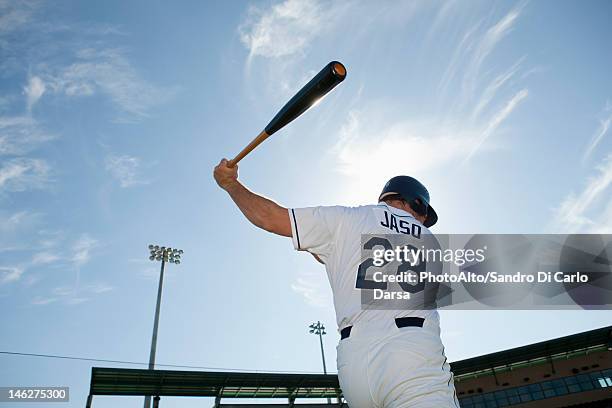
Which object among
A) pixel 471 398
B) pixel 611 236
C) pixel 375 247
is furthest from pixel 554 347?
pixel 375 247

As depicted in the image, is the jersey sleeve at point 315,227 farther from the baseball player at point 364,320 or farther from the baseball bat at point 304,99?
the baseball bat at point 304,99

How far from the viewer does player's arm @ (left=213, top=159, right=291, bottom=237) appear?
8.72 feet

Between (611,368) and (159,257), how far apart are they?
36183 millimetres

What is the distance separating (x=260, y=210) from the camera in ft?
9.01

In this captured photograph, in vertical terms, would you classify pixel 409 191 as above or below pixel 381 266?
above

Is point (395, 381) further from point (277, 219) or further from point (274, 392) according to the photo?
point (274, 392)

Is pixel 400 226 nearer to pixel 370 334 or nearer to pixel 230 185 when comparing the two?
pixel 370 334

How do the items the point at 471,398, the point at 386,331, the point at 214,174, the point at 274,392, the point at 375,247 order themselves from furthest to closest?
the point at 471,398 < the point at 274,392 < the point at 214,174 < the point at 375,247 < the point at 386,331

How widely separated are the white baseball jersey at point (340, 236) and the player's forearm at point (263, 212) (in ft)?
0.22

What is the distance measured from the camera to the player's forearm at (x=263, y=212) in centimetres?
266

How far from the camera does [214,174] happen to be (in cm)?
319

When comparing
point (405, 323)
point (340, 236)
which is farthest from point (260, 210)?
point (405, 323)

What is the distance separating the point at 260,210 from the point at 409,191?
1.24m

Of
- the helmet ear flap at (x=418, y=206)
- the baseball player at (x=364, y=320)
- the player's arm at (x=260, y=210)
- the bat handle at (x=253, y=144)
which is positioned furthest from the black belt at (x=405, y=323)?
the bat handle at (x=253, y=144)
